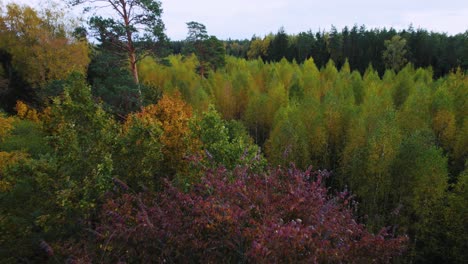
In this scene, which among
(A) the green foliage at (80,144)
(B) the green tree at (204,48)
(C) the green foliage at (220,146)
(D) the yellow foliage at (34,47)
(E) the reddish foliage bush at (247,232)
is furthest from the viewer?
(B) the green tree at (204,48)

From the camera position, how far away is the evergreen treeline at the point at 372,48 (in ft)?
226

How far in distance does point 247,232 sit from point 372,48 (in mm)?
79445

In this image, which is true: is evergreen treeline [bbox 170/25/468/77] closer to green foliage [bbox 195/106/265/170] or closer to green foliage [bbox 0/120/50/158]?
green foliage [bbox 0/120/50/158]

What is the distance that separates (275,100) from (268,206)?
29.8 metres

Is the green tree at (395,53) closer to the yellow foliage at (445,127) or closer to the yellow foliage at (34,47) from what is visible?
the yellow foliage at (445,127)

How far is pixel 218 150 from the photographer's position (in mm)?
14109

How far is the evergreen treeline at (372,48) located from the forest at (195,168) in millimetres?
34997

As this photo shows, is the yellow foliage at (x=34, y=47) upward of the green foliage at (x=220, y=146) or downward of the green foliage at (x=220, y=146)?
upward

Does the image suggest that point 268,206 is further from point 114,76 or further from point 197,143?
point 114,76

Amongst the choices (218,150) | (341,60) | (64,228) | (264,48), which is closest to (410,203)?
(218,150)

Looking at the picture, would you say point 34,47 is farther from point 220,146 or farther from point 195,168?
point 195,168

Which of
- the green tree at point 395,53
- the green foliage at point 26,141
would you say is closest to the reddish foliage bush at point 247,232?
the green foliage at point 26,141

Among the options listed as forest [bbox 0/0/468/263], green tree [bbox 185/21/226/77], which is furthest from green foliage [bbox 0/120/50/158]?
green tree [bbox 185/21/226/77]

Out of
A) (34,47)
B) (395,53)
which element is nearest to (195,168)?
(34,47)
